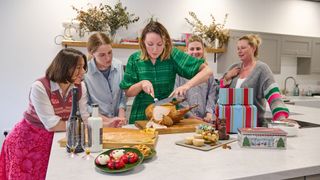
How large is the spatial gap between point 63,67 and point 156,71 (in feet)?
1.82

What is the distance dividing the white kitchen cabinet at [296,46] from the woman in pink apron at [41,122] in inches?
152

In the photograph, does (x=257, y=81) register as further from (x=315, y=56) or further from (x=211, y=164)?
(x=315, y=56)

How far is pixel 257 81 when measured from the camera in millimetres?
2043

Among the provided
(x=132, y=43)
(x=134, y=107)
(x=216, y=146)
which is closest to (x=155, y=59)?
(x=134, y=107)

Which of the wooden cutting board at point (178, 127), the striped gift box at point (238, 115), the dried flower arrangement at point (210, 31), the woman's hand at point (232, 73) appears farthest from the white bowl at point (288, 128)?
the dried flower arrangement at point (210, 31)

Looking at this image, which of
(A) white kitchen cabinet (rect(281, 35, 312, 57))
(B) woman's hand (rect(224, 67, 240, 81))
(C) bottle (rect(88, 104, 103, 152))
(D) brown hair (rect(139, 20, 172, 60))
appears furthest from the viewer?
(A) white kitchen cabinet (rect(281, 35, 312, 57))

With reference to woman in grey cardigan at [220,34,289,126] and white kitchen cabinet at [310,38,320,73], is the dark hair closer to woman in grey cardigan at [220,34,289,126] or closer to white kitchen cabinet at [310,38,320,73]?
woman in grey cardigan at [220,34,289,126]

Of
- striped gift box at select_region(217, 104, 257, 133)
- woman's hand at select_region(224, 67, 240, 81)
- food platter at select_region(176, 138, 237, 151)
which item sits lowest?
food platter at select_region(176, 138, 237, 151)

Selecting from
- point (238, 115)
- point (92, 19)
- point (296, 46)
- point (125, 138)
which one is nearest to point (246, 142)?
point (238, 115)

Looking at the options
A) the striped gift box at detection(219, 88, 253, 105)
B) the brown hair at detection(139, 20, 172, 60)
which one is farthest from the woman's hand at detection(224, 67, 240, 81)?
the striped gift box at detection(219, 88, 253, 105)

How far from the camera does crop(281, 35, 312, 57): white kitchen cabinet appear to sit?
4785 millimetres

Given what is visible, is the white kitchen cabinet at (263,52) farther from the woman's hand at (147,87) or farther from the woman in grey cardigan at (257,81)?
the woman's hand at (147,87)

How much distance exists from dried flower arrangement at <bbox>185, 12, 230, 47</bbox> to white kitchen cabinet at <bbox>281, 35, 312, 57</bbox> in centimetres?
108

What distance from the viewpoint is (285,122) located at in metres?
1.64
